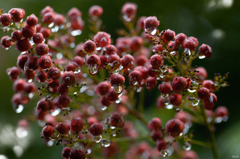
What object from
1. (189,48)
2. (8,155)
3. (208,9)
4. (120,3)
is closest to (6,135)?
(8,155)

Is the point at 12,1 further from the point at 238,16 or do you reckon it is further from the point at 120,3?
the point at 238,16

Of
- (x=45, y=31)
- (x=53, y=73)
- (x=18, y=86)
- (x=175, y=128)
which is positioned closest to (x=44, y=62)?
(x=53, y=73)

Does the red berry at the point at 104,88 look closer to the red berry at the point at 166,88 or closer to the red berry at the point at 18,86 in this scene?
the red berry at the point at 166,88

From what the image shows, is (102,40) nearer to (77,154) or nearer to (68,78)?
(68,78)

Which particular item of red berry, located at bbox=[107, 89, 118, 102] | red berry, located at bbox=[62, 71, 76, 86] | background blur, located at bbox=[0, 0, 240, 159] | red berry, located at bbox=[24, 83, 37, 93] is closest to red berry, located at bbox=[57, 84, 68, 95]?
red berry, located at bbox=[62, 71, 76, 86]

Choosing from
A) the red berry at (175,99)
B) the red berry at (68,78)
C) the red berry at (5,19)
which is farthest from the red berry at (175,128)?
the red berry at (5,19)

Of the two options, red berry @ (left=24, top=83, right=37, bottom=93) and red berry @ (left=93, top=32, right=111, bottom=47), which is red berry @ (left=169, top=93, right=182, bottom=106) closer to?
red berry @ (left=93, top=32, right=111, bottom=47)
